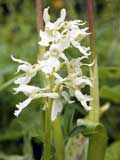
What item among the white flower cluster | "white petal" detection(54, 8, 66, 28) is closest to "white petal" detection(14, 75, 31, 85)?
the white flower cluster

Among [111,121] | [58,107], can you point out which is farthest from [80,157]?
[111,121]

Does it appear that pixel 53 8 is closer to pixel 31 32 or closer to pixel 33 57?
pixel 31 32

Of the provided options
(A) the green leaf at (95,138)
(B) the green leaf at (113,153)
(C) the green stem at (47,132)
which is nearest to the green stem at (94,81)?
(A) the green leaf at (95,138)

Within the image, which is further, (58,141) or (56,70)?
(58,141)

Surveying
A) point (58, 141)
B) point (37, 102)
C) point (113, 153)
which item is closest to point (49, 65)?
point (58, 141)

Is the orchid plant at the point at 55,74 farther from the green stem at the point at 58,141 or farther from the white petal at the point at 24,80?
the green stem at the point at 58,141

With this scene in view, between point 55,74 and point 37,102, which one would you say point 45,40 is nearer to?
point 55,74

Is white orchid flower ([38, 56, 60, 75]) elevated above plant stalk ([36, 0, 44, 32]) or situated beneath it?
situated beneath

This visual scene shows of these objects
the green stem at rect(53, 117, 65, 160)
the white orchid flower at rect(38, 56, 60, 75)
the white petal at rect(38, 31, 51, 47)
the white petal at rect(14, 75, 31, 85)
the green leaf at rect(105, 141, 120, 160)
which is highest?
the white petal at rect(38, 31, 51, 47)

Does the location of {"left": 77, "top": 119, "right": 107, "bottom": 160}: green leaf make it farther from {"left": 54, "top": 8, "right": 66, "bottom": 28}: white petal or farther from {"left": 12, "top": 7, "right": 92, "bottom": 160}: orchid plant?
{"left": 54, "top": 8, "right": 66, "bottom": 28}: white petal
